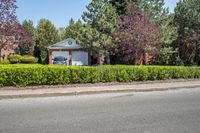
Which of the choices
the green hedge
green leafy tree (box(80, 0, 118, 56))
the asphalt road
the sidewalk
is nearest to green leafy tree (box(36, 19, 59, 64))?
green leafy tree (box(80, 0, 118, 56))

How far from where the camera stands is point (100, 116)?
914cm

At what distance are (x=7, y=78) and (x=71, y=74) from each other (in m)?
3.23

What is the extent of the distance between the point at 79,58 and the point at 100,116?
34.8m

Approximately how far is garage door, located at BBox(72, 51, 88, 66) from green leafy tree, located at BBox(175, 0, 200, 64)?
14927 millimetres

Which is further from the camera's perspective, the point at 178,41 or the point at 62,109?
the point at 178,41

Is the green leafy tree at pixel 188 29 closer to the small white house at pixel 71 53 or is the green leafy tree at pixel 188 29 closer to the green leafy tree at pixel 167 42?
the green leafy tree at pixel 167 42

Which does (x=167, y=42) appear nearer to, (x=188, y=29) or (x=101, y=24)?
(x=188, y=29)

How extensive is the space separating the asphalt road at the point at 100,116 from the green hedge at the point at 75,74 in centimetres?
341

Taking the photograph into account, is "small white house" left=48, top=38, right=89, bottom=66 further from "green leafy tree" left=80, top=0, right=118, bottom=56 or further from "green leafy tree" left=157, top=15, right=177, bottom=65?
"green leafy tree" left=157, top=15, right=177, bottom=65

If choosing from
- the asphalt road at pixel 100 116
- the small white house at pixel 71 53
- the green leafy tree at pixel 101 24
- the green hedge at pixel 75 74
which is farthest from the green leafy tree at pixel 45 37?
the asphalt road at pixel 100 116

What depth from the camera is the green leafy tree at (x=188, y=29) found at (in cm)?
2823

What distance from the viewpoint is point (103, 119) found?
872 cm

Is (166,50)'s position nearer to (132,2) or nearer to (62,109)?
(132,2)

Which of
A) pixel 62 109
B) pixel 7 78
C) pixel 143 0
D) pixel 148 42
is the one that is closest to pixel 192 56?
pixel 143 0
